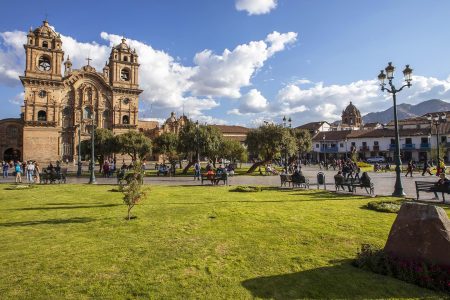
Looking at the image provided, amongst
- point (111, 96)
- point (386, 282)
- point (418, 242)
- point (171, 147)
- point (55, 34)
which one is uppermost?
point (55, 34)

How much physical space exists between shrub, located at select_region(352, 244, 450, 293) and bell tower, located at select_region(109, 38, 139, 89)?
61596 mm

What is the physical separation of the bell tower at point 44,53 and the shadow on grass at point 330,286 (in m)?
59.8

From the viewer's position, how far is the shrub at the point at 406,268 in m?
4.67

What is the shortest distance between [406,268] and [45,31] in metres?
65.1

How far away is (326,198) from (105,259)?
1060 cm

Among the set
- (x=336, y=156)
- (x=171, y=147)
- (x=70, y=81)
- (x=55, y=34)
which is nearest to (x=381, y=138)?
(x=336, y=156)

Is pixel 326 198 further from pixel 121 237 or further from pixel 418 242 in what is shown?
pixel 121 237

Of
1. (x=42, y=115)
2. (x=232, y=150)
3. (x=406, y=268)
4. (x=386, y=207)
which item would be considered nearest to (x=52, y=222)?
(x=406, y=268)

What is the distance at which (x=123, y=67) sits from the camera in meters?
61.2

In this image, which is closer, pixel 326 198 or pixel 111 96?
pixel 326 198

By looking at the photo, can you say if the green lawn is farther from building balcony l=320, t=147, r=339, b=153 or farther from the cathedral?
building balcony l=320, t=147, r=339, b=153

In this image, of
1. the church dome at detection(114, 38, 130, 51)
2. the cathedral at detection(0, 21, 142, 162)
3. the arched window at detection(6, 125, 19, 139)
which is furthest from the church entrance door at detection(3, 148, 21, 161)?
the church dome at detection(114, 38, 130, 51)

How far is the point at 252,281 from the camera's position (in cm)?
501

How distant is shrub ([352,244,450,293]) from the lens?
15.3ft
